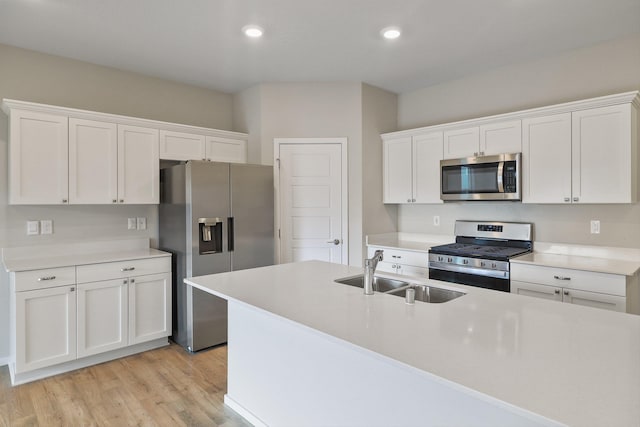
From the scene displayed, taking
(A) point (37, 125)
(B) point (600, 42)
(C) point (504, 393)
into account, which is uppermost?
(B) point (600, 42)

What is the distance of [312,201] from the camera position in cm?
421

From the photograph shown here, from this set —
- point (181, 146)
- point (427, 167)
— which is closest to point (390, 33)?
point (427, 167)

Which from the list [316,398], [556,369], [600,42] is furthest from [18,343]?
[600,42]

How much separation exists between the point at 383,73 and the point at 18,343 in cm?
387

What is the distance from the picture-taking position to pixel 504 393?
3.23ft

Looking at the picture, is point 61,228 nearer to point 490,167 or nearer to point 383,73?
point 383,73

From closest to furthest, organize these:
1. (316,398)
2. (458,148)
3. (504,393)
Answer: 1. (504,393)
2. (316,398)
3. (458,148)

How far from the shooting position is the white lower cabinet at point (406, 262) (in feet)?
12.4

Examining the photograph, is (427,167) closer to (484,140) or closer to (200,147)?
(484,140)

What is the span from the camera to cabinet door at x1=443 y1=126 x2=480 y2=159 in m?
3.66

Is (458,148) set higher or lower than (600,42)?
lower

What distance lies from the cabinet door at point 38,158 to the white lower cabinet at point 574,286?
12.4ft

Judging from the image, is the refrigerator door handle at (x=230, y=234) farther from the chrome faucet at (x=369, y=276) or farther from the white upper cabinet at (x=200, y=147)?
the chrome faucet at (x=369, y=276)

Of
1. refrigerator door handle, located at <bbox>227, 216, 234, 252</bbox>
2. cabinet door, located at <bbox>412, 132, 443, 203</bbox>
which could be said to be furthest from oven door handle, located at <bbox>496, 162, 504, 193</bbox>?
refrigerator door handle, located at <bbox>227, 216, 234, 252</bbox>
